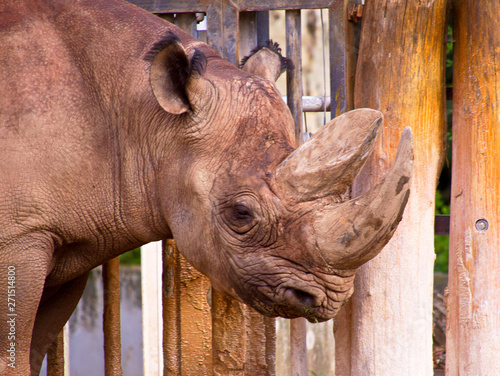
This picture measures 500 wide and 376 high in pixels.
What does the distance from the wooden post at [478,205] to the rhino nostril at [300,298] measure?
1.06 meters

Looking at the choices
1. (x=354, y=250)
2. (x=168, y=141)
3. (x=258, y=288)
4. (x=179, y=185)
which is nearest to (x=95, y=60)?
(x=168, y=141)

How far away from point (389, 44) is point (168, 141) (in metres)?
1.29

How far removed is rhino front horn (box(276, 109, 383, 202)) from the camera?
2.66 meters

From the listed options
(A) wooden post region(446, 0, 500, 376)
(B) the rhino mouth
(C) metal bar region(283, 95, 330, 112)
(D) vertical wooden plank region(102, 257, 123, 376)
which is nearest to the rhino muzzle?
(B) the rhino mouth

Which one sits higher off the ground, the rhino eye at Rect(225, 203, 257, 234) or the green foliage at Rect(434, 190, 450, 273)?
the green foliage at Rect(434, 190, 450, 273)

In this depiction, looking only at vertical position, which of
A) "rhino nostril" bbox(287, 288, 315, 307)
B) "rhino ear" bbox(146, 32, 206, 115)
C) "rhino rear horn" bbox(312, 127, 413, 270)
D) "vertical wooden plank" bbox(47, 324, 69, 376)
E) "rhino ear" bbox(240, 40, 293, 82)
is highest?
"rhino ear" bbox(240, 40, 293, 82)

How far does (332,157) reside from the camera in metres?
2.69

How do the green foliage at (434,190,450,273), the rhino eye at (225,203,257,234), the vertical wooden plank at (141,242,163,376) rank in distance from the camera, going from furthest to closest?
the green foliage at (434,190,450,273)
the vertical wooden plank at (141,242,163,376)
the rhino eye at (225,203,257,234)

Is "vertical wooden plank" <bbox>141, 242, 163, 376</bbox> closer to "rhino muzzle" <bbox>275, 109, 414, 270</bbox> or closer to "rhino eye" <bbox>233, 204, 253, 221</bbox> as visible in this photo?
"rhino eye" <bbox>233, 204, 253, 221</bbox>

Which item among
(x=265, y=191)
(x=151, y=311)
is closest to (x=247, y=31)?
(x=265, y=191)

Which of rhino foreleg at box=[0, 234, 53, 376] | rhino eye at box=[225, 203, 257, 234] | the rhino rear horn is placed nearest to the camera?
the rhino rear horn

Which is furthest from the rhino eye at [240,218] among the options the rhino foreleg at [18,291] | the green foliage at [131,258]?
the green foliage at [131,258]

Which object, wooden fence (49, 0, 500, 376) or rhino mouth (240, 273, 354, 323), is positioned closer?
rhino mouth (240, 273, 354, 323)

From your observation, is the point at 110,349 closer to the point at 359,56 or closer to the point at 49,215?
the point at 49,215
